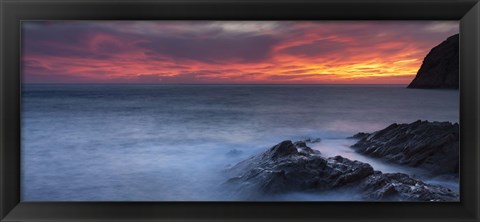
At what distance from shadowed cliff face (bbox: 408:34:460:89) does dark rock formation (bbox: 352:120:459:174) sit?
204 mm

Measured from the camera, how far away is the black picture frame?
1.58 metres

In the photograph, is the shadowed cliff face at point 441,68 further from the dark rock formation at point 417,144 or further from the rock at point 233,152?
the rock at point 233,152

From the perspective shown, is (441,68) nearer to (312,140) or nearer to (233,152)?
(312,140)

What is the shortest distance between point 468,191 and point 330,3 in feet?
3.45

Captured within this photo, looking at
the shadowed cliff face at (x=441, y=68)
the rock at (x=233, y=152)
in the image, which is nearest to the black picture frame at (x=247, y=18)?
the shadowed cliff face at (x=441, y=68)

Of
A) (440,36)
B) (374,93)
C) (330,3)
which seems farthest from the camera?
(374,93)

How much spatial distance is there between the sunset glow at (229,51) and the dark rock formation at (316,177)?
410 mm

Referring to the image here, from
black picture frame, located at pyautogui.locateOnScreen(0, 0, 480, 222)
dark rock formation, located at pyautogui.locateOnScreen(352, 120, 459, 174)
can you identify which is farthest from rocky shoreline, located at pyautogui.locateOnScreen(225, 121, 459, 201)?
black picture frame, located at pyautogui.locateOnScreen(0, 0, 480, 222)

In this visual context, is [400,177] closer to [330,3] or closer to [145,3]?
[330,3]

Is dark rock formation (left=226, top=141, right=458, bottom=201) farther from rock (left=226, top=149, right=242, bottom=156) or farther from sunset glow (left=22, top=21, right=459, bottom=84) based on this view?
sunset glow (left=22, top=21, right=459, bottom=84)

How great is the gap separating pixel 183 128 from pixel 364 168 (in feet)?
3.17

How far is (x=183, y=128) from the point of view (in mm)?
1891

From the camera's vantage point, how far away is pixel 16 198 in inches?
64.3

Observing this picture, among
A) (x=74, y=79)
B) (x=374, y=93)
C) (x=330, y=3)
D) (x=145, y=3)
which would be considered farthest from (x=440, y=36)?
(x=74, y=79)
